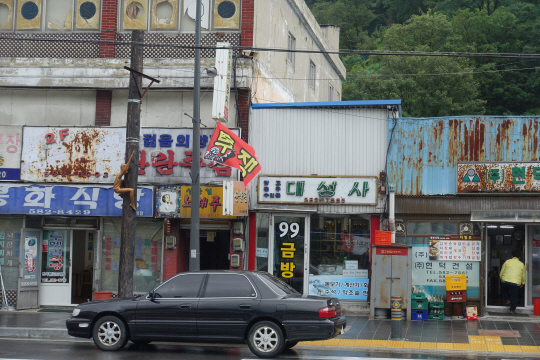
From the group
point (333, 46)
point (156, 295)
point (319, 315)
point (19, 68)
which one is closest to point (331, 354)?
point (319, 315)

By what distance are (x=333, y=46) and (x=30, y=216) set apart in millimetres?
18769

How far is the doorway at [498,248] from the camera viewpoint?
57.0 ft

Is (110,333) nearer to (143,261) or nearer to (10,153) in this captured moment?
(143,261)

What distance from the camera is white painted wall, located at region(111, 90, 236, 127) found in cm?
1817

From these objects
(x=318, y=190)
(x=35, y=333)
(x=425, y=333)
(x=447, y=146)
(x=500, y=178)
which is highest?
(x=447, y=146)

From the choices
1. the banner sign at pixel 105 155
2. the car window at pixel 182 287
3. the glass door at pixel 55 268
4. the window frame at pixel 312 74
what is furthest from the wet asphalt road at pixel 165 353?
the window frame at pixel 312 74

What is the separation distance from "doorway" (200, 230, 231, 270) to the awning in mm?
7056

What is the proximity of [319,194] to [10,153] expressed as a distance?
882cm

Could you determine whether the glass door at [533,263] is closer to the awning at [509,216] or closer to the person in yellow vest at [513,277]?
the person in yellow vest at [513,277]

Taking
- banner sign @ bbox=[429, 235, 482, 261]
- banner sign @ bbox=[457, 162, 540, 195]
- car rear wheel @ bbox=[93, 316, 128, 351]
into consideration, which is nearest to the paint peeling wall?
banner sign @ bbox=[457, 162, 540, 195]

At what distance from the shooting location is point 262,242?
699 inches

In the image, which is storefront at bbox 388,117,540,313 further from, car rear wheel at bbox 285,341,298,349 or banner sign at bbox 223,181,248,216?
car rear wheel at bbox 285,341,298,349

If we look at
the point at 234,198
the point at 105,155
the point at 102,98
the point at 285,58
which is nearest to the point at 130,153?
the point at 234,198

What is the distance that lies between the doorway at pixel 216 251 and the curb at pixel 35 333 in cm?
561
